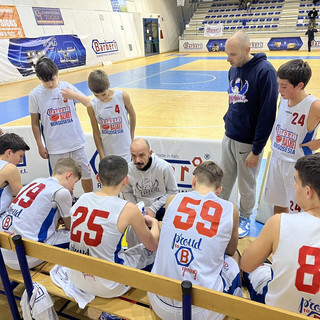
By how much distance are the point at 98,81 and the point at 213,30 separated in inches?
893

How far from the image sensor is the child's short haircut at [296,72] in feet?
8.79

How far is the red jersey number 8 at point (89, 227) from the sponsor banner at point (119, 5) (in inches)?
810

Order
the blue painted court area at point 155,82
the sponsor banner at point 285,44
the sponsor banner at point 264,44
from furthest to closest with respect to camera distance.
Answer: the sponsor banner at point 285,44
the sponsor banner at point 264,44
the blue painted court area at point 155,82

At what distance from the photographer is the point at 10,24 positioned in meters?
13.3

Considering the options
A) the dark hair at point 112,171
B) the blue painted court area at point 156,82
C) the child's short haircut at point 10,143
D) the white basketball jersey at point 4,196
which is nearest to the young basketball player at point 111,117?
the child's short haircut at point 10,143

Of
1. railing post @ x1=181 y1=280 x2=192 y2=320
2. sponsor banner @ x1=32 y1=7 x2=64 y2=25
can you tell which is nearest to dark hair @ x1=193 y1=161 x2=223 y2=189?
railing post @ x1=181 y1=280 x2=192 y2=320

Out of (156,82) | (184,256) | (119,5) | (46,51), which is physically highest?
(119,5)

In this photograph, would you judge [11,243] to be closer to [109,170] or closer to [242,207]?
[109,170]

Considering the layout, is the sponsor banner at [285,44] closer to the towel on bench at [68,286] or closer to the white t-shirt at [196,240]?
the white t-shirt at [196,240]

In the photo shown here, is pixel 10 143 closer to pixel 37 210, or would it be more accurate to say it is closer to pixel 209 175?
pixel 37 210

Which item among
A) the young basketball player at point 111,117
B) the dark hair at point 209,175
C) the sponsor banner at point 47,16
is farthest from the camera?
the sponsor banner at point 47,16

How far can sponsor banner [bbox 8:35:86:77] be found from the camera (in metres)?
13.4

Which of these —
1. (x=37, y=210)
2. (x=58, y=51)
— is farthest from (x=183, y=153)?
(x=58, y=51)

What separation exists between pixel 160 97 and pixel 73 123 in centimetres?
665
